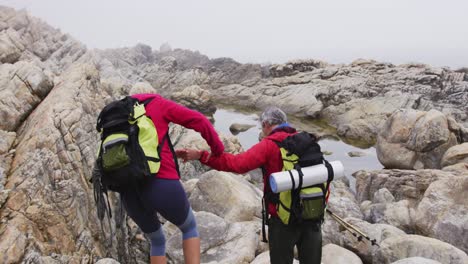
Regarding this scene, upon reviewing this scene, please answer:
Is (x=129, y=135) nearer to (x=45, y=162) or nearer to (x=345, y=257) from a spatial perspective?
(x=45, y=162)

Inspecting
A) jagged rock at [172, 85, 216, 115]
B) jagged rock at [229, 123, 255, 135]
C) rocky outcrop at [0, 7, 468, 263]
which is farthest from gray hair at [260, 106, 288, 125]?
jagged rock at [172, 85, 216, 115]

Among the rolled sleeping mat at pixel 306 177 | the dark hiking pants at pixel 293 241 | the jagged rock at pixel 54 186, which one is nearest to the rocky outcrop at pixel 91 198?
the jagged rock at pixel 54 186

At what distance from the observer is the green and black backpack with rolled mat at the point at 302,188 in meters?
4.87

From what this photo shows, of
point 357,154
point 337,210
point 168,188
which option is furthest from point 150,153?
point 357,154

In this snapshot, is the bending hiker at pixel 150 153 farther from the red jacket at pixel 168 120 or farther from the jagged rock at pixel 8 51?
the jagged rock at pixel 8 51

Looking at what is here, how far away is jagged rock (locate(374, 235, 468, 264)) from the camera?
25.6ft

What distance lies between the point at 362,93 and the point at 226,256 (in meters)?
41.9

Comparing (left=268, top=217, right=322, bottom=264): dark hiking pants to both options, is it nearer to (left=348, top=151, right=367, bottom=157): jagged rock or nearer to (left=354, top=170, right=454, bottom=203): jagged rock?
(left=354, top=170, right=454, bottom=203): jagged rock

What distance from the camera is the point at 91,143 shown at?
32.7 feet

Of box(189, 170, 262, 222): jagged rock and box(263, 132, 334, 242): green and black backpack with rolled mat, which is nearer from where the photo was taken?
box(263, 132, 334, 242): green and black backpack with rolled mat

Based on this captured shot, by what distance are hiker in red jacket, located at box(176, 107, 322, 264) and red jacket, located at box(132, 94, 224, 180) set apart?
14.1 inches

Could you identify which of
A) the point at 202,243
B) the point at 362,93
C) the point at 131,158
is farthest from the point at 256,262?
the point at 362,93

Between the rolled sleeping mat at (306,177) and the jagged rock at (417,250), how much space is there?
442 centimetres

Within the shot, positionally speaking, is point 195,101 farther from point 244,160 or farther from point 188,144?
point 244,160
